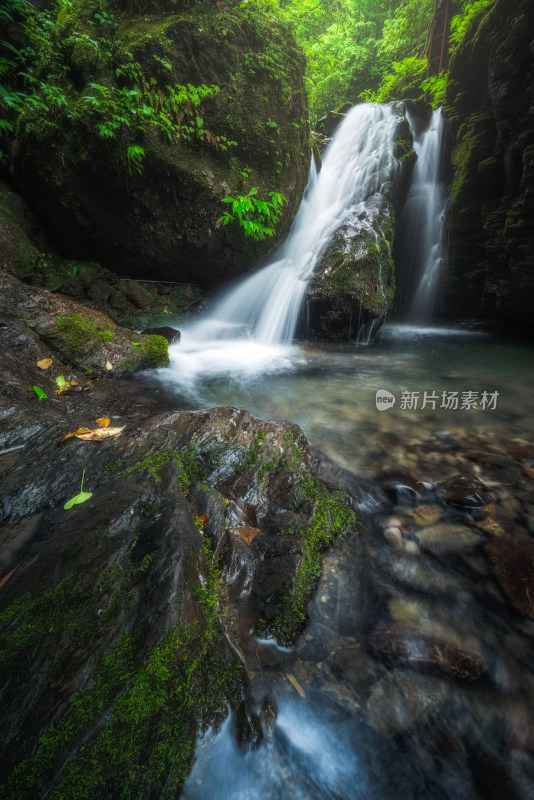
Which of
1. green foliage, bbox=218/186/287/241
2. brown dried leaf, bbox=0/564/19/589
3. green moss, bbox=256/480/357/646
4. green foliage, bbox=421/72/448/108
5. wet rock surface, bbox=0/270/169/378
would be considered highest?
green foliage, bbox=421/72/448/108

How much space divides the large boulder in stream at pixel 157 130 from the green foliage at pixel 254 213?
1.36 feet

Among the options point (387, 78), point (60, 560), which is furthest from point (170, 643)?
point (387, 78)

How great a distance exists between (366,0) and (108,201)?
22395 mm

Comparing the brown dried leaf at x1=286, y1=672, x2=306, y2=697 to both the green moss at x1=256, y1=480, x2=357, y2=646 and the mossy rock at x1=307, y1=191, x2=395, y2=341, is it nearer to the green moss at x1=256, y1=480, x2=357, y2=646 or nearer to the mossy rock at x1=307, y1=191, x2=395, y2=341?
the green moss at x1=256, y1=480, x2=357, y2=646

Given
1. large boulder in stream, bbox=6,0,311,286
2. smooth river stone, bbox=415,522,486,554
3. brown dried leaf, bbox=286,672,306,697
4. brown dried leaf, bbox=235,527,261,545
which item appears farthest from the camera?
large boulder in stream, bbox=6,0,311,286

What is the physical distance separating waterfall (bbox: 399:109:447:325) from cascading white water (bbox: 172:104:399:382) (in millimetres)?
1510

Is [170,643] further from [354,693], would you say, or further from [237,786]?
[354,693]

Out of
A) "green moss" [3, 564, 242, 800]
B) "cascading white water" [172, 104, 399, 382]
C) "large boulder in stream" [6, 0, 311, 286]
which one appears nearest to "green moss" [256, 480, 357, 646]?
"green moss" [3, 564, 242, 800]

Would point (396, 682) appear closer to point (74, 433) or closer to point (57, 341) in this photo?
point (74, 433)

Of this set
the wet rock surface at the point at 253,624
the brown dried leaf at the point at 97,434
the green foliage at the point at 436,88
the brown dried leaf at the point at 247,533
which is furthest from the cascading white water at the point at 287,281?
the brown dried leaf at the point at 247,533

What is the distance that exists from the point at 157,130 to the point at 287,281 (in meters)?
3.95

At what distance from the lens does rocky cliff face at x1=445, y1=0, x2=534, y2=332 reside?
6.70 metres

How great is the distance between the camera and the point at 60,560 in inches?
50.6

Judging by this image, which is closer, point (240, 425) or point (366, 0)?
point (240, 425)
